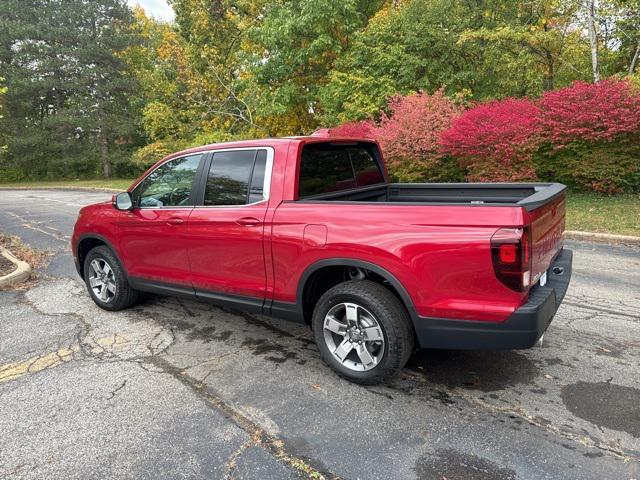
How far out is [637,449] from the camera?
97.3 inches

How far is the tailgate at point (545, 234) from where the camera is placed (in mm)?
2745

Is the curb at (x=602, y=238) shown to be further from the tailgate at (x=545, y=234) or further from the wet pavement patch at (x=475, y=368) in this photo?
the wet pavement patch at (x=475, y=368)

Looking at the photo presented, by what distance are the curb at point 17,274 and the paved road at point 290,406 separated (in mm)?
1713

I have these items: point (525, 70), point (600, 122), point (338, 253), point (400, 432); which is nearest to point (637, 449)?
point (400, 432)

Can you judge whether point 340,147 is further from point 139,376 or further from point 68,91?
point 68,91

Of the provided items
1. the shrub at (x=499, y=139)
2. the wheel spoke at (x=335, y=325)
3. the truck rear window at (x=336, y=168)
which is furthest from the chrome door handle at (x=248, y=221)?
the shrub at (x=499, y=139)

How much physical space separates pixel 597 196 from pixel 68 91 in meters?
33.9

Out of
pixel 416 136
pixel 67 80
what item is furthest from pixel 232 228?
pixel 67 80

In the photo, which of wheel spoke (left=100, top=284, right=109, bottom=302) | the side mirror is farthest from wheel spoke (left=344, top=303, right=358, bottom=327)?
wheel spoke (left=100, top=284, right=109, bottom=302)

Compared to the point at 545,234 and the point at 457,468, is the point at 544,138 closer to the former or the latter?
the point at 545,234

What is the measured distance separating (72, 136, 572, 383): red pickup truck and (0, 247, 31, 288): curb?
191 cm

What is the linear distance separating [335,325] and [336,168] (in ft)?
4.69

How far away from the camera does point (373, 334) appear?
3.12m

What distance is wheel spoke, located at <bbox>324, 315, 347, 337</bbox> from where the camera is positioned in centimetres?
326
